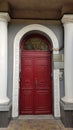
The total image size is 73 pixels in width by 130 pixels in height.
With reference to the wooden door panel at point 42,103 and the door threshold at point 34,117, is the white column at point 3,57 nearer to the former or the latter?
the door threshold at point 34,117

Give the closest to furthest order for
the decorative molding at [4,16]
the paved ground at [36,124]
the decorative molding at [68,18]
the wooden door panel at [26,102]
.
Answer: the paved ground at [36,124] → the decorative molding at [4,16] → the decorative molding at [68,18] → the wooden door panel at [26,102]

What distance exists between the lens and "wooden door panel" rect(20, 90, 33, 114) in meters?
4.99

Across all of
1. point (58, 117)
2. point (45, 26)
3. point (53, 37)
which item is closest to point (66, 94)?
point (58, 117)

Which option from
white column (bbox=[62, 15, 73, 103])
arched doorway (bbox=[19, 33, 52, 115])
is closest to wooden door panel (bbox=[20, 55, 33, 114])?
arched doorway (bbox=[19, 33, 52, 115])

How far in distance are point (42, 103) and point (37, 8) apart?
2.80 metres

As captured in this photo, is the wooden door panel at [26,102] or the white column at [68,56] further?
the wooden door panel at [26,102]

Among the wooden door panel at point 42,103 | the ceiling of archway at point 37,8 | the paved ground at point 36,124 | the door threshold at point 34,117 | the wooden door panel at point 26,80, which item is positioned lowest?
the paved ground at point 36,124

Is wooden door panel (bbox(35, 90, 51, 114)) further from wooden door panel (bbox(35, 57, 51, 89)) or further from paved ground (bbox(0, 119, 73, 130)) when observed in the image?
paved ground (bbox(0, 119, 73, 130))

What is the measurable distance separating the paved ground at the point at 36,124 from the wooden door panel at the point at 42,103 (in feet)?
1.64

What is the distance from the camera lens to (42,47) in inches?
204

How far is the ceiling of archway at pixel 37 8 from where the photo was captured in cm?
424

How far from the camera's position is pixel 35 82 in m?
5.04

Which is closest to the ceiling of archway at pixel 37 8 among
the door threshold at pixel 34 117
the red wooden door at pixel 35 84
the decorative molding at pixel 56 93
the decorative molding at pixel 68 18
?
the decorative molding at pixel 68 18

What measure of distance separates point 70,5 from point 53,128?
3.18m
